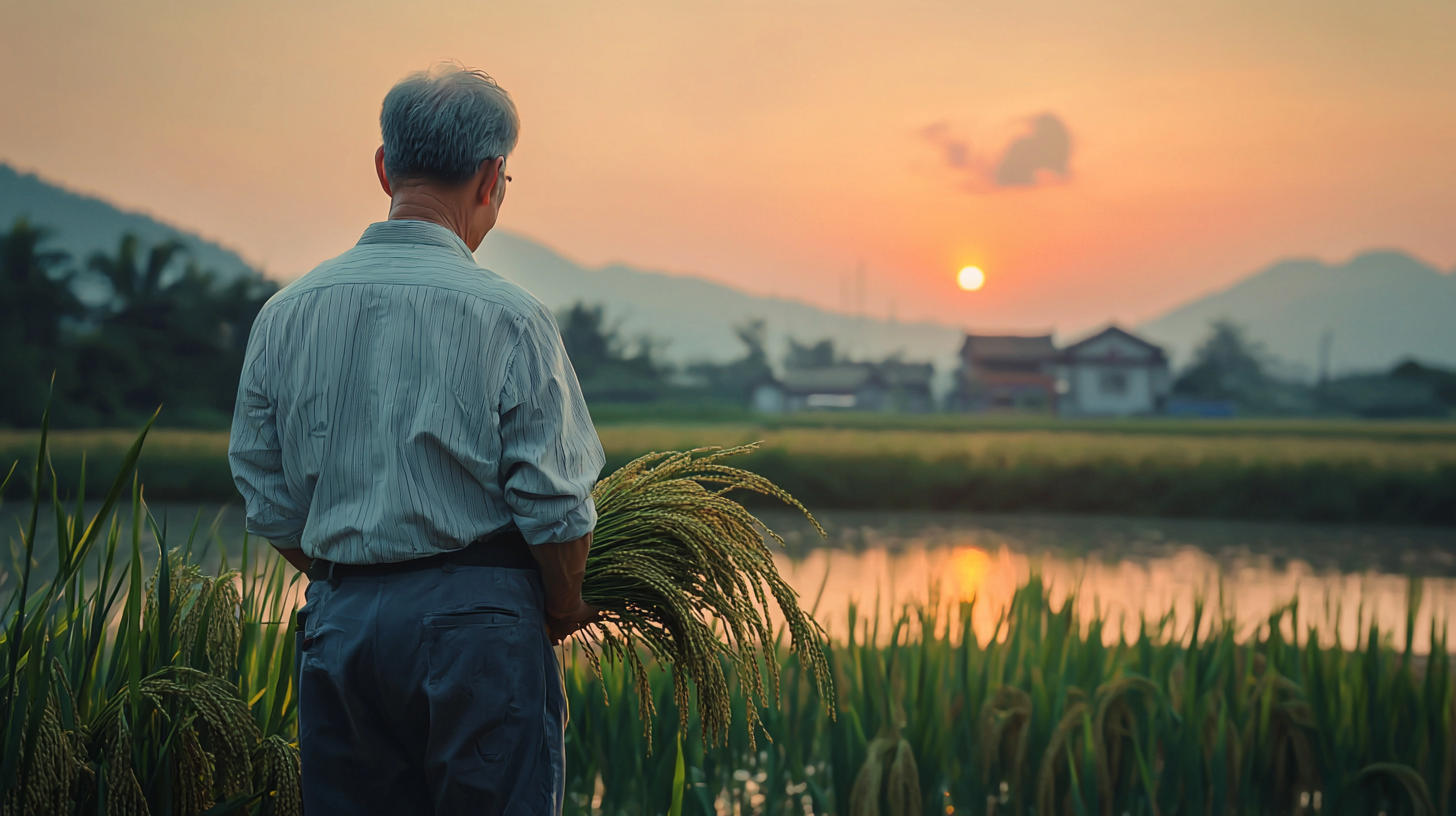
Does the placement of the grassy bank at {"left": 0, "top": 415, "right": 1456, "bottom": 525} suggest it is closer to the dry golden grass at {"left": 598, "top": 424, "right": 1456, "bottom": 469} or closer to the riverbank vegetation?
the dry golden grass at {"left": 598, "top": 424, "right": 1456, "bottom": 469}

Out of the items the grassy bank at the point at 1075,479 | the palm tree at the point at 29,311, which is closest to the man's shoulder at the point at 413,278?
the grassy bank at the point at 1075,479

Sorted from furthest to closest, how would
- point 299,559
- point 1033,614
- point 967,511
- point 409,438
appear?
point 967,511 < point 1033,614 < point 299,559 < point 409,438

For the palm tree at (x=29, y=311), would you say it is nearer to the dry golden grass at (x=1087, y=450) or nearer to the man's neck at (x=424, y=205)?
the dry golden grass at (x=1087, y=450)

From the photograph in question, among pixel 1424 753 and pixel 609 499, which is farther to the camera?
pixel 1424 753

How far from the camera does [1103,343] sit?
43.5 meters

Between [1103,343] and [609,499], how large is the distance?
1794 inches

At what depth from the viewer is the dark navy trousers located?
1005 mm

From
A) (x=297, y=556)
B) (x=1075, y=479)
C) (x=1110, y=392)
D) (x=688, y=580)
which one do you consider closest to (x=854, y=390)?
(x=1110, y=392)

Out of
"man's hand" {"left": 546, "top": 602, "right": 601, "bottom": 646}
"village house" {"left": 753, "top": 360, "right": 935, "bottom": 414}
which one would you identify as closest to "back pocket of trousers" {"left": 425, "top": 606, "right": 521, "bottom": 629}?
"man's hand" {"left": 546, "top": 602, "right": 601, "bottom": 646}

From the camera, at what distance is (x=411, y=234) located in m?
1.08

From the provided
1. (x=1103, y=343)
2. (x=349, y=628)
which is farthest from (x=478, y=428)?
(x=1103, y=343)

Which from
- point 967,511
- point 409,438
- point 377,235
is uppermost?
point 377,235

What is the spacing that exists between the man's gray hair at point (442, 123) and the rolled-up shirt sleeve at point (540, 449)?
223mm

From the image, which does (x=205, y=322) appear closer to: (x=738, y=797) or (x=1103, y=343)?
(x=738, y=797)
